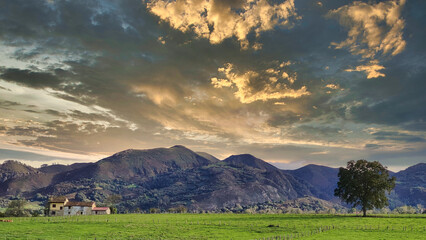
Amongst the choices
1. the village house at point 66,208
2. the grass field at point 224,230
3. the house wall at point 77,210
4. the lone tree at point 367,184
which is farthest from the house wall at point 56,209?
the lone tree at point 367,184

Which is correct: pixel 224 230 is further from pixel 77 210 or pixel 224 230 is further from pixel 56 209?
pixel 56 209

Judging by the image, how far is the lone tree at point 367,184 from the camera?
10681cm

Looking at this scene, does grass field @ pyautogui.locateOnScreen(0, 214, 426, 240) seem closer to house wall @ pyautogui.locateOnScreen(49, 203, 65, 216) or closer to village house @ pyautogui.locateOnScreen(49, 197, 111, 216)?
village house @ pyautogui.locateOnScreen(49, 197, 111, 216)

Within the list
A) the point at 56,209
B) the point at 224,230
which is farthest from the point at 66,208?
the point at 224,230

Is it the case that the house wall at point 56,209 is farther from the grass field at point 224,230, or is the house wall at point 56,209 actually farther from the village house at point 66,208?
the grass field at point 224,230

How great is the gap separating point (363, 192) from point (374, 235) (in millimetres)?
53770

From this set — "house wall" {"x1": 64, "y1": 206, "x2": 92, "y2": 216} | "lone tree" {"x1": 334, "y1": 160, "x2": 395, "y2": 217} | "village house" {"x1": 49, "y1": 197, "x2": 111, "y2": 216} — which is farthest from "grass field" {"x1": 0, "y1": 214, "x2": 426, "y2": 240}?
"village house" {"x1": 49, "y1": 197, "x2": 111, "y2": 216}

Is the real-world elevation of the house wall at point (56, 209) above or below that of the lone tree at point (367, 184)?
below

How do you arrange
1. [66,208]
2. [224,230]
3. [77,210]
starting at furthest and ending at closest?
[66,208] → [77,210] → [224,230]

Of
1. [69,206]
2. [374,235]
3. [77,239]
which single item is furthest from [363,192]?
[69,206]

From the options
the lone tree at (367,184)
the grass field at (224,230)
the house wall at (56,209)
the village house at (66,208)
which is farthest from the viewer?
the house wall at (56,209)

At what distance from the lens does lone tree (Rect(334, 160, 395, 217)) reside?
107 m

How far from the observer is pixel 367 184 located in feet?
354

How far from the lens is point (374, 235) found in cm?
6059
